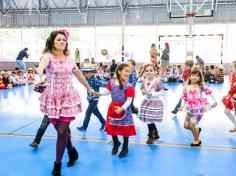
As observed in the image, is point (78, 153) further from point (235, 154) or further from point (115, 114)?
point (235, 154)

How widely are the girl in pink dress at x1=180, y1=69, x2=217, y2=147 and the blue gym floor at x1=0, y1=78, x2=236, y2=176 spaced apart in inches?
11.7

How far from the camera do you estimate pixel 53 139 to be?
4.50 meters

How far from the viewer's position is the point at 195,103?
4137 millimetres

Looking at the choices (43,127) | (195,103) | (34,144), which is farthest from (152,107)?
(34,144)

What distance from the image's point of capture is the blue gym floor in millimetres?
3307

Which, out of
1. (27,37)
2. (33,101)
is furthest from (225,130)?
(27,37)

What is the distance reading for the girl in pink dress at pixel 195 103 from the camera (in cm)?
414

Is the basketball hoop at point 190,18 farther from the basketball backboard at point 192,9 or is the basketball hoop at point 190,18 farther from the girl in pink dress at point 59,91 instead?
the girl in pink dress at point 59,91

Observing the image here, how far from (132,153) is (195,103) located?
1.17 m

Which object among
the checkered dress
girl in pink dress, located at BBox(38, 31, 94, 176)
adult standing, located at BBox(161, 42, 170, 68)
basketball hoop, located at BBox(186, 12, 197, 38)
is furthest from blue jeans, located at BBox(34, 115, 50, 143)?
basketball hoop, located at BBox(186, 12, 197, 38)

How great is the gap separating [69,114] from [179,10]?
13001mm

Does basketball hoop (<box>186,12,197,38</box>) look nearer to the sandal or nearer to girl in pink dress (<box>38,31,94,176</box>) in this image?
the sandal

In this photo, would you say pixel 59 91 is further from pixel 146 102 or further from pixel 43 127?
pixel 146 102

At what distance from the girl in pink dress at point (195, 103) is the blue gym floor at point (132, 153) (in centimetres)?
30
